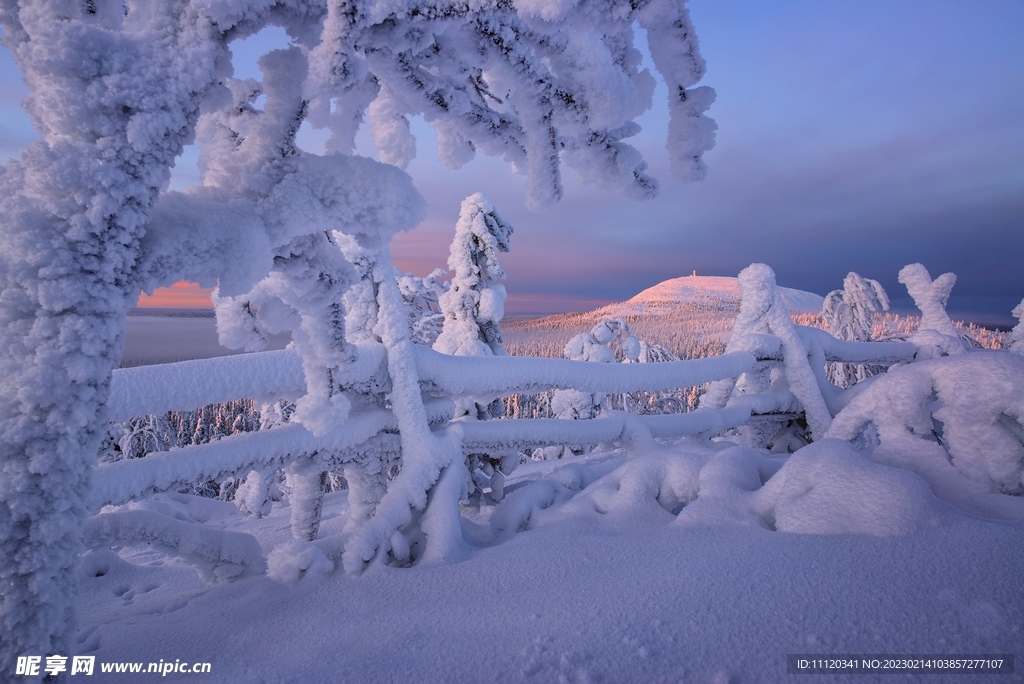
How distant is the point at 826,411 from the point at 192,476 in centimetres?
556

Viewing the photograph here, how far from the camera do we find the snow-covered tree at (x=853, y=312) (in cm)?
961

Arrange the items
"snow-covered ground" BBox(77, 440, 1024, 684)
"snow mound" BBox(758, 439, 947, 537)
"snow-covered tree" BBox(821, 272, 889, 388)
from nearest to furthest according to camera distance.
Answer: "snow-covered ground" BBox(77, 440, 1024, 684), "snow mound" BBox(758, 439, 947, 537), "snow-covered tree" BBox(821, 272, 889, 388)

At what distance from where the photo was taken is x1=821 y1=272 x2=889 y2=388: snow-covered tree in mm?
9609

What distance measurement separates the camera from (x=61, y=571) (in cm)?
118

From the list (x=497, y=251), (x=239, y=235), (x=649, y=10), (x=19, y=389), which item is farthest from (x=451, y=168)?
(x=497, y=251)

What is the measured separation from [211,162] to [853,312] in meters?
12.0

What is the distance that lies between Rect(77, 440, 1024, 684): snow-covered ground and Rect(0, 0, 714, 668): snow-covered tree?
2.84 ft

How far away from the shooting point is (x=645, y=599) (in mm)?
1820

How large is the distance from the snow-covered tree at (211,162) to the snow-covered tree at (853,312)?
10.1m

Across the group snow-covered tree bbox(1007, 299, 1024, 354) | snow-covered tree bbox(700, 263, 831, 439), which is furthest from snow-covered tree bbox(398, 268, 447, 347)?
snow-covered tree bbox(1007, 299, 1024, 354)

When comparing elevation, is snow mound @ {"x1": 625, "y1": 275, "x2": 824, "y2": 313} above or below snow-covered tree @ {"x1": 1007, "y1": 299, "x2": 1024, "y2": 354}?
above

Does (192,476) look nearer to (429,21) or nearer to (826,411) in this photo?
(429,21)

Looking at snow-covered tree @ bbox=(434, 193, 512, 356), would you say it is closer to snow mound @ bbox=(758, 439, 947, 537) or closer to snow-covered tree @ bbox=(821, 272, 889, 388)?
snow mound @ bbox=(758, 439, 947, 537)

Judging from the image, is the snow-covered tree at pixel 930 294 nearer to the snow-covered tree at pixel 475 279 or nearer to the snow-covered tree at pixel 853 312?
the snow-covered tree at pixel 853 312
